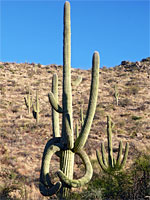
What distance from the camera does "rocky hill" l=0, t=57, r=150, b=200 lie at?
12.6m

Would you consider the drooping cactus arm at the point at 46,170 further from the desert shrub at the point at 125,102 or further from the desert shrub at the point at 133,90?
the desert shrub at the point at 133,90

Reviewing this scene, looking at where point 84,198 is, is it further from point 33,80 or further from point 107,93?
point 33,80

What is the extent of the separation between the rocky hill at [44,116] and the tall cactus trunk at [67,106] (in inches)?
64.1

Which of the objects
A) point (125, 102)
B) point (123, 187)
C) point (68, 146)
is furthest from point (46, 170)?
point (125, 102)

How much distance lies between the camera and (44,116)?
2669 centimetres

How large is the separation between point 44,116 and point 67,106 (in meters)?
19.0

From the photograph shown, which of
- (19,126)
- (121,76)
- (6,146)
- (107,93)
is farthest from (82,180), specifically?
(121,76)

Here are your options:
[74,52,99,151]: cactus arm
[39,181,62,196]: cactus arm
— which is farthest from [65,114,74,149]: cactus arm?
[39,181,62,196]: cactus arm

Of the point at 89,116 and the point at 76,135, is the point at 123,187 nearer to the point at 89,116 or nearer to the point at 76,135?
the point at 89,116

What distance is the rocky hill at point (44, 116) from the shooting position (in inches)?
496

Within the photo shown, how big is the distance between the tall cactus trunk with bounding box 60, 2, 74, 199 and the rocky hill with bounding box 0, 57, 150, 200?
1.63 meters

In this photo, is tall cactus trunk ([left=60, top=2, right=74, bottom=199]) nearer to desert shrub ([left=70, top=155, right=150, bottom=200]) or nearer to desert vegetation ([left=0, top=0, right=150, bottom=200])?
desert vegetation ([left=0, top=0, right=150, bottom=200])

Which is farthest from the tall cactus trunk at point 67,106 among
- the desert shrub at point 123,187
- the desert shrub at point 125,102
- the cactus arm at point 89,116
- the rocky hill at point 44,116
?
the desert shrub at point 125,102

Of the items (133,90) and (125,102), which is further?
(133,90)
